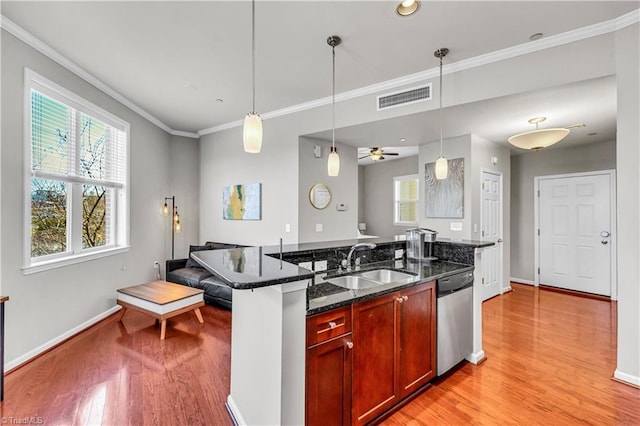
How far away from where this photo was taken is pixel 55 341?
292cm

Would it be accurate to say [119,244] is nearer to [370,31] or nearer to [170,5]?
[170,5]

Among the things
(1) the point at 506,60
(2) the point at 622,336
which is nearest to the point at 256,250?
(1) the point at 506,60

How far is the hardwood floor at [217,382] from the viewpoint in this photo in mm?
1975

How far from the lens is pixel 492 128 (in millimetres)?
3893

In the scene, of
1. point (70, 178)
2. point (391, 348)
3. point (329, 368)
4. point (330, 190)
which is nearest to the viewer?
point (329, 368)

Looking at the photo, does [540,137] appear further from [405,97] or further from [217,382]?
[217,382]

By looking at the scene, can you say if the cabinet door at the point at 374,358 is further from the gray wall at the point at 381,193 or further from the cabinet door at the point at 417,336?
the gray wall at the point at 381,193

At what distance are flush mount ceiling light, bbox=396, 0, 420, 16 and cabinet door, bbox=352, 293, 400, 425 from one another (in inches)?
82.8

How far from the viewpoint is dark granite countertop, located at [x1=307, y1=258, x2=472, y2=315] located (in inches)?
63.9

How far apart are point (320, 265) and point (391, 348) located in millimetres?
790

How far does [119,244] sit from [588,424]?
5253mm

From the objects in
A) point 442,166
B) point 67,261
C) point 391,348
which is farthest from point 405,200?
point 67,261

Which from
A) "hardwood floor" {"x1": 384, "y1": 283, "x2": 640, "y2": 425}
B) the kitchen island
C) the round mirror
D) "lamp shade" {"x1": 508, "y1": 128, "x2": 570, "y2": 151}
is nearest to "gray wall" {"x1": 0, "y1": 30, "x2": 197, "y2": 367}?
the kitchen island

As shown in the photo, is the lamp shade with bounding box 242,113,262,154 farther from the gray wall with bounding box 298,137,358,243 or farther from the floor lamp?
the floor lamp
